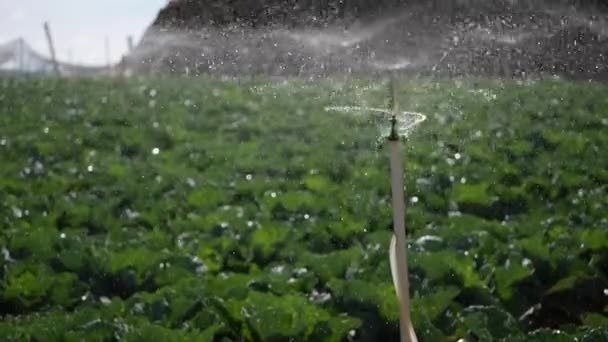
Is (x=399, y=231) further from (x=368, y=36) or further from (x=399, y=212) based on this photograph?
(x=368, y=36)

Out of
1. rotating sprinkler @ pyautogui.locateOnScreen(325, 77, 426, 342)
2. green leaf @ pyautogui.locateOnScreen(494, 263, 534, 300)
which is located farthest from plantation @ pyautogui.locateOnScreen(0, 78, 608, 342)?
rotating sprinkler @ pyautogui.locateOnScreen(325, 77, 426, 342)

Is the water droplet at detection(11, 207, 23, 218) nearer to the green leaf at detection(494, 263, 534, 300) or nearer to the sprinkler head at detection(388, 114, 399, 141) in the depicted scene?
the green leaf at detection(494, 263, 534, 300)

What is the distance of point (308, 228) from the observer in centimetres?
374

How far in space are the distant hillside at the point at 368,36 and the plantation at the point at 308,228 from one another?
0.09 meters

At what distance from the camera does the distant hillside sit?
1480mm

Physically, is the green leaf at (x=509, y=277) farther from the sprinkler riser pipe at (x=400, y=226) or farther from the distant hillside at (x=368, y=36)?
the sprinkler riser pipe at (x=400, y=226)

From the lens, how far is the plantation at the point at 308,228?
8.82ft

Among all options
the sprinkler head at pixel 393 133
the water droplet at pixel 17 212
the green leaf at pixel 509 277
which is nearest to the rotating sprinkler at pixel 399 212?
the sprinkler head at pixel 393 133

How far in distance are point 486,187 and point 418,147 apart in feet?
3.30

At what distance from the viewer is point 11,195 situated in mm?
4469

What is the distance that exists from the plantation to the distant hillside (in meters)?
0.09

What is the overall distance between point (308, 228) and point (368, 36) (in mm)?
2176

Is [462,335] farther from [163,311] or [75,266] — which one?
[75,266]

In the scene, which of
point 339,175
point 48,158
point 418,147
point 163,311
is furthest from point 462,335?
point 48,158
